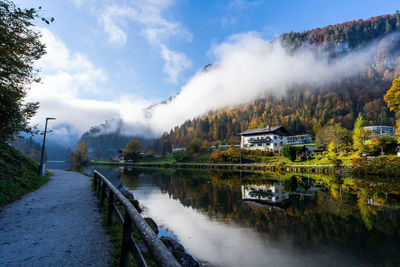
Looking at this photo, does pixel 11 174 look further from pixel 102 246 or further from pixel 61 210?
pixel 102 246

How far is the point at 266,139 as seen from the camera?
75.8 meters

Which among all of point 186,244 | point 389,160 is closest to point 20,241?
point 186,244

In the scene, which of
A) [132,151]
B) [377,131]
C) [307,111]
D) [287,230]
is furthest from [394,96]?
[307,111]

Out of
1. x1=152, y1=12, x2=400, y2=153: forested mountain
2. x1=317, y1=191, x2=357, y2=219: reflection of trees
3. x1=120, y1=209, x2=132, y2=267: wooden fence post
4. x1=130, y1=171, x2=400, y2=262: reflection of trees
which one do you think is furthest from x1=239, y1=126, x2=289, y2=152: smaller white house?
x1=120, y1=209, x2=132, y2=267: wooden fence post

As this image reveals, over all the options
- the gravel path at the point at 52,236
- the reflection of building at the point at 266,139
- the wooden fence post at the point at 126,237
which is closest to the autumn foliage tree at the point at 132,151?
the reflection of building at the point at 266,139

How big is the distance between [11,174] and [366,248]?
20341 mm

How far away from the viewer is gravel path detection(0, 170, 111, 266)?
4438mm

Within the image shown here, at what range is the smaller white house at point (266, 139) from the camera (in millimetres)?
75438

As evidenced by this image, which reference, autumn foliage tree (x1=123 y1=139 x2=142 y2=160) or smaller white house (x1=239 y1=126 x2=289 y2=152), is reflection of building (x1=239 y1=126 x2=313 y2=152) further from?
autumn foliage tree (x1=123 y1=139 x2=142 y2=160)

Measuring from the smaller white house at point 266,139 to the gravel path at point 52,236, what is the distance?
7282 centimetres

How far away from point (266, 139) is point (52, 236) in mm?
75866

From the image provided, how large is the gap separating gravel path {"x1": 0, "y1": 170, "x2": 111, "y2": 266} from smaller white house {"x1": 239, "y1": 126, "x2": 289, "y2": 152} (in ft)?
239

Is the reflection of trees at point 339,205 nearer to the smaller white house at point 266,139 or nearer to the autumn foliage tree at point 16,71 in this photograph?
the autumn foliage tree at point 16,71

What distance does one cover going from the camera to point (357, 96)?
541ft
